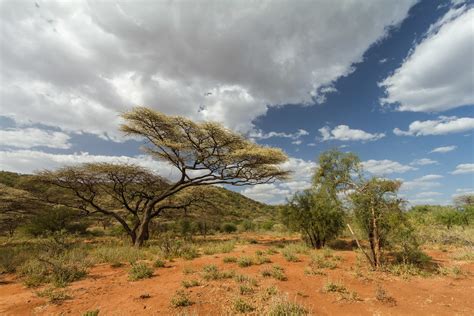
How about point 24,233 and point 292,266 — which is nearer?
point 292,266

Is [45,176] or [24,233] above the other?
[45,176]

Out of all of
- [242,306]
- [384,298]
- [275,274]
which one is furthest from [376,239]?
[242,306]

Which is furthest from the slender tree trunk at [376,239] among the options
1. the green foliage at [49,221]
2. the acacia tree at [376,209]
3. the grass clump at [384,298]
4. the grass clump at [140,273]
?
the green foliage at [49,221]

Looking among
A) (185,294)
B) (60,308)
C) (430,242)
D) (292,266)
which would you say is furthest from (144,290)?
(430,242)

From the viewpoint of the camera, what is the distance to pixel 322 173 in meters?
12.0

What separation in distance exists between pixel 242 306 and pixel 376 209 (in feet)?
23.8

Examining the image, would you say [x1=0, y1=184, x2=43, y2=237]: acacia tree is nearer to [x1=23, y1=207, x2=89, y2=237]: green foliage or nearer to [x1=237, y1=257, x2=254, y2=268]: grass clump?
[x1=23, y1=207, x2=89, y2=237]: green foliage

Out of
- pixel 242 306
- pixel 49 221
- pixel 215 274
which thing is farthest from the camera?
pixel 49 221

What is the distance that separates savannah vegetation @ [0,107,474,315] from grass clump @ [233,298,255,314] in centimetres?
2

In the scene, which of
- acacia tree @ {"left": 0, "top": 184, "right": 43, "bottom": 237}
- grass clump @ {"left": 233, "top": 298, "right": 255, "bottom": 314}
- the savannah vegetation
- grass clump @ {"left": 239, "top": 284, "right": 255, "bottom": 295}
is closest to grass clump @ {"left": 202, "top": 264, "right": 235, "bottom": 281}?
the savannah vegetation

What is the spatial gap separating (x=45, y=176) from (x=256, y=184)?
14918 mm

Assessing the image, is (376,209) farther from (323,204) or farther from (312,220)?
(312,220)

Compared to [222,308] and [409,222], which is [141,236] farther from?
[409,222]

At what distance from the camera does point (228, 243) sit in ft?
52.6
